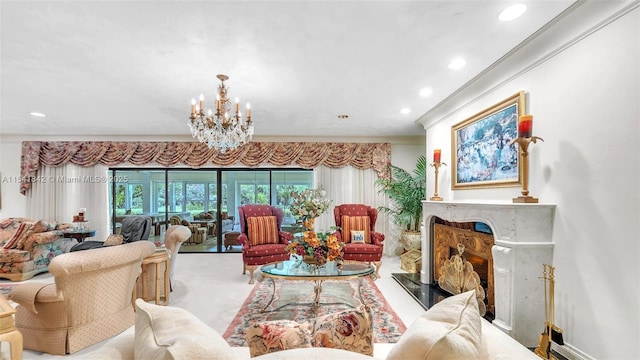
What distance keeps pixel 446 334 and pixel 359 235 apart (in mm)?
4000

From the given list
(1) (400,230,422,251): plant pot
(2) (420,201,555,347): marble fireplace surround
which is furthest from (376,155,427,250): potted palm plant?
(2) (420,201,555,347): marble fireplace surround

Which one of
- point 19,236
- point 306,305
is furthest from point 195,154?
point 306,305

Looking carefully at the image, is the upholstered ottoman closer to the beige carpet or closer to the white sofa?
the beige carpet

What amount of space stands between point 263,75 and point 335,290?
107 inches

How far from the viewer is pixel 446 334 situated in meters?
0.94

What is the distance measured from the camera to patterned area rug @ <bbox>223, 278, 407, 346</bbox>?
2793 mm

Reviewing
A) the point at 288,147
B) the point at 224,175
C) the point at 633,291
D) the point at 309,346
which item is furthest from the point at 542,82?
the point at 224,175

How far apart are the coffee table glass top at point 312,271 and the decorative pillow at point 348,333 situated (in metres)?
1.85

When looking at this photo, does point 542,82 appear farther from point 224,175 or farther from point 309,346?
point 224,175

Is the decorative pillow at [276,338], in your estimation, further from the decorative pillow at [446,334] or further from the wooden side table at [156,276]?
the wooden side table at [156,276]

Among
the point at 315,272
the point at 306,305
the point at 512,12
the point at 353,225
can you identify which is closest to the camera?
the point at 512,12

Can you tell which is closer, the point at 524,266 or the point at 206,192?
the point at 524,266

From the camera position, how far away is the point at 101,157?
6012 mm

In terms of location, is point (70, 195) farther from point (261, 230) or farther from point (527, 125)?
point (527, 125)
